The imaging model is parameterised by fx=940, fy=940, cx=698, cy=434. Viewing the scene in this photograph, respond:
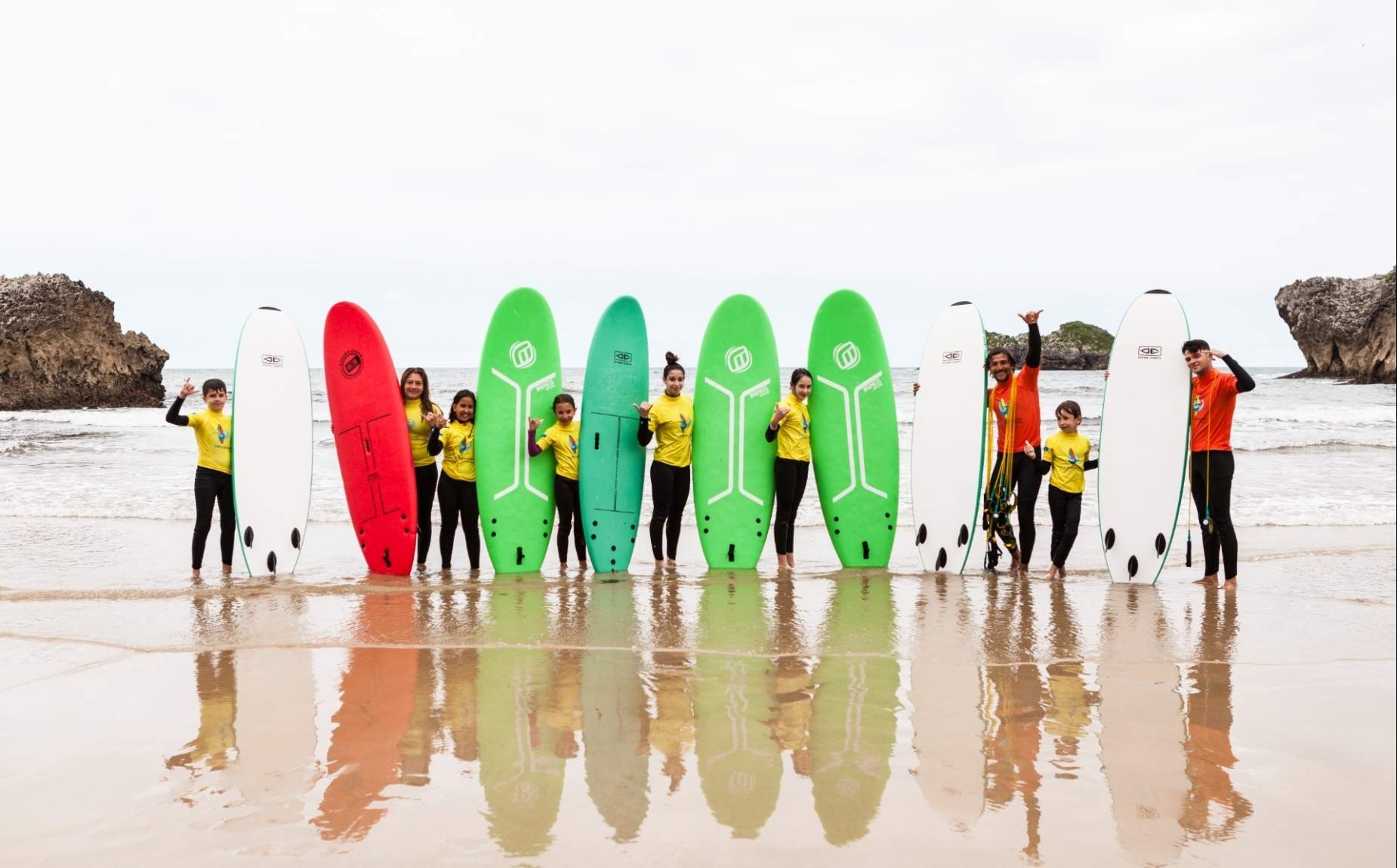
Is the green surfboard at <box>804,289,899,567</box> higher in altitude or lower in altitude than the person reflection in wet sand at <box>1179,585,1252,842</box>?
higher

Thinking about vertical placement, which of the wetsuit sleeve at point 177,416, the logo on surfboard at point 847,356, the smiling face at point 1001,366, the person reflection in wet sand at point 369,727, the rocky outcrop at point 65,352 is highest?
the rocky outcrop at point 65,352

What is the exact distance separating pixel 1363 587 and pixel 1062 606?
91.2 inches

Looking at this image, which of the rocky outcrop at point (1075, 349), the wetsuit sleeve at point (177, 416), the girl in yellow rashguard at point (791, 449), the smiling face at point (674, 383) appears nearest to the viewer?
the wetsuit sleeve at point (177, 416)

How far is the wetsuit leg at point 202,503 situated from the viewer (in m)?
6.29

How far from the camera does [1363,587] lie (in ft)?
20.3

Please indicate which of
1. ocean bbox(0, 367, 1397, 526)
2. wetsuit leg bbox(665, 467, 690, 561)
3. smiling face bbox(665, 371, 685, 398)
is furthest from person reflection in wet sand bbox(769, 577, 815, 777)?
ocean bbox(0, 367, 1397, 526)

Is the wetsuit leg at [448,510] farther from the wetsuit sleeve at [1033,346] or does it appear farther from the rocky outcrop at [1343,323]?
the rocky outcrop at [1343,323]

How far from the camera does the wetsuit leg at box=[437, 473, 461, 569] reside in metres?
6.49

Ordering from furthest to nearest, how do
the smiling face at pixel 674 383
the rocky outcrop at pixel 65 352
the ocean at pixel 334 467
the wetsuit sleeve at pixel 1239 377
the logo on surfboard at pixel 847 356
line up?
the rocky outcrop at pixel 65 352 → the ocean at pixel 334 467 → the logo on surfboard at pixel 847 356 → the smiling face at pixel 674 383 → the wetsuit sleeve at pixel 1239 377

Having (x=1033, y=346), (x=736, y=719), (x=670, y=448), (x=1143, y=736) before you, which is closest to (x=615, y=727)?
(x=736, y=719)

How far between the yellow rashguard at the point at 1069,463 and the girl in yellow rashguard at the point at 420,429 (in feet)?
13.6

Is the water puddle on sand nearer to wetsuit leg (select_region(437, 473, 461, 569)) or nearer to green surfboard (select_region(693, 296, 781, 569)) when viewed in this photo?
wetsuit leg (select_region(437, 473, 461, 569))

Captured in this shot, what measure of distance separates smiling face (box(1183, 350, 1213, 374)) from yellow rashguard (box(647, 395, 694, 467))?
3.27 meters

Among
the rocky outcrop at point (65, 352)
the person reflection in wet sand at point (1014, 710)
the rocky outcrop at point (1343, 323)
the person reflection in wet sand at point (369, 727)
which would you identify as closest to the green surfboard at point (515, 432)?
the person reflection in wet sand at point (369, 727)
